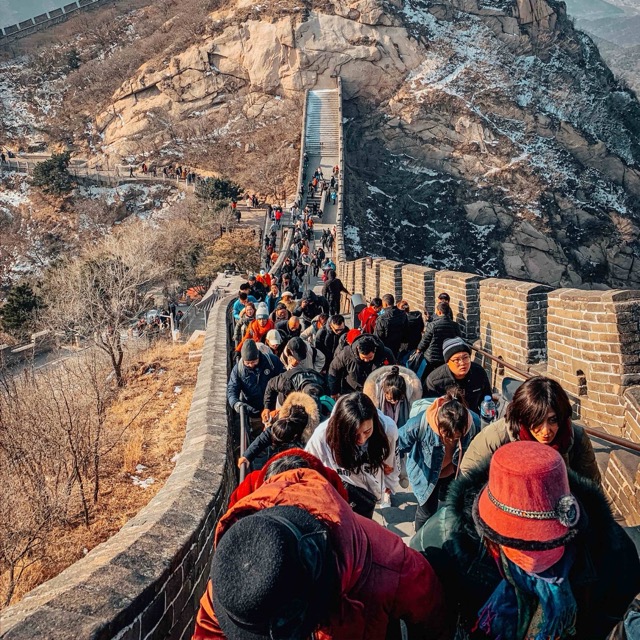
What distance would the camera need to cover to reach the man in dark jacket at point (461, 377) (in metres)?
4.14

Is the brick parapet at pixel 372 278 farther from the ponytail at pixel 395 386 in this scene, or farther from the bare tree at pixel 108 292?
the ponytail at pixel 395 386

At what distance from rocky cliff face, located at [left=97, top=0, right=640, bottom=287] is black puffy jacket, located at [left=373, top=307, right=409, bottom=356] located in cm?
2434

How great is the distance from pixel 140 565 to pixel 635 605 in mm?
2220

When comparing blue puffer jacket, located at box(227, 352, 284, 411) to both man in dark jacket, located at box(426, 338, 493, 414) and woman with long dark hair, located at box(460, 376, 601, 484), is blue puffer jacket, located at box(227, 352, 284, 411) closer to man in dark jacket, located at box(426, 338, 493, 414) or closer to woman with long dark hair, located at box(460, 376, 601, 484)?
man in dark jacket, located at box(426, 338, 493, 414)

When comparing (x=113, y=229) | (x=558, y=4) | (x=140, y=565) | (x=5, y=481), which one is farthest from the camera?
(x=558, y=4)

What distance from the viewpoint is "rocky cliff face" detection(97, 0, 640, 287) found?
3212cm

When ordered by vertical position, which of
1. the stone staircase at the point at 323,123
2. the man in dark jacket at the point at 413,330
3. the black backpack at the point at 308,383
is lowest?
the man in dark jacket at the point at 413,330

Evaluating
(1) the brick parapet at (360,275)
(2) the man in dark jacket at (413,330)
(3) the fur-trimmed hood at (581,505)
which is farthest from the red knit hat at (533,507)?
(1) the brick parapet at (360,275)

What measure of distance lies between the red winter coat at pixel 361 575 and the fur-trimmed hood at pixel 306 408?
66.9 inches

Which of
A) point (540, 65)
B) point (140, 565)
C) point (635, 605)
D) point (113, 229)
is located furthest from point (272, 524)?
point (540, 65)

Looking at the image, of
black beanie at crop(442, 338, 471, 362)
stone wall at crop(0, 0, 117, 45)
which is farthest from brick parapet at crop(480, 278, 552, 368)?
stone wall at crop(0, 0, 117, 45)

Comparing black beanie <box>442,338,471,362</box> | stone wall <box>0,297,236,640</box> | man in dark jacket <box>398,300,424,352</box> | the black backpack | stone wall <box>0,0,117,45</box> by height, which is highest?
stone wall <box>0,0,117,45</box>

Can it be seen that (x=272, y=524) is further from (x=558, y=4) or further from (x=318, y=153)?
(x=558, y=4)

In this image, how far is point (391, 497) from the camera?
450 centimetres
